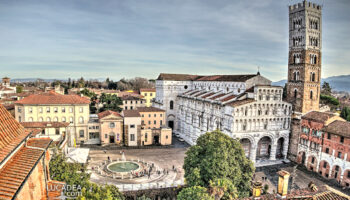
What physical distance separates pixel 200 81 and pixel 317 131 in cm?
3084

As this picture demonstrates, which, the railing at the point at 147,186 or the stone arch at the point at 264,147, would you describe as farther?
the stone arch at the point at 264,147

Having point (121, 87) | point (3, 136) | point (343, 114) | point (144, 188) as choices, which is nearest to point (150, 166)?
point (144, 188)

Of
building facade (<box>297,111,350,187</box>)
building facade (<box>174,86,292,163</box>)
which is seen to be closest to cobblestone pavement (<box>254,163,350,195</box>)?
building facade (<box>297,111,350,187</box>)

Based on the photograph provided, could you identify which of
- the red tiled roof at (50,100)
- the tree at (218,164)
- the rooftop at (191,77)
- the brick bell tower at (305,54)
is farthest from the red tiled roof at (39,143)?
the rooftop at (191,77)

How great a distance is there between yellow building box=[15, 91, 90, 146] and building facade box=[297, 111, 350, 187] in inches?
1665

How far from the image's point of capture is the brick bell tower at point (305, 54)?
40.8m

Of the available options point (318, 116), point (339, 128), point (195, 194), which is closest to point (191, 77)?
point (318, 116)

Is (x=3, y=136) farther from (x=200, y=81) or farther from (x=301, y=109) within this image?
(x=200, y=81)

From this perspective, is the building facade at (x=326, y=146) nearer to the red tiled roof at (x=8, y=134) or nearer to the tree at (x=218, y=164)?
the tree at (x=218, y=164)

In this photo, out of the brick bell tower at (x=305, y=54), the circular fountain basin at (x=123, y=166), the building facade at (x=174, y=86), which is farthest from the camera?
the building facade at (x=174, y=86)

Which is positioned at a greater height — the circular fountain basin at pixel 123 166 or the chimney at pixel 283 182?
the chimney at pixel 283 182

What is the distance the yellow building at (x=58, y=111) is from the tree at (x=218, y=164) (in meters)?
28.5

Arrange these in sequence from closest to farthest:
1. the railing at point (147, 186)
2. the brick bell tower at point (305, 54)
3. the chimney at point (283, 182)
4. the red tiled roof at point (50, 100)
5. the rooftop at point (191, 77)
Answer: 1. the chimney at point (283, 182)
2. the railing at point (147, 186)
3. the brick bell tower at point (305, 54)
4. the red tiled roof at point (50, 100)
5. the rooftop at point (191, 77)

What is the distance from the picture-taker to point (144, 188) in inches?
1141
